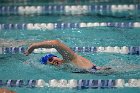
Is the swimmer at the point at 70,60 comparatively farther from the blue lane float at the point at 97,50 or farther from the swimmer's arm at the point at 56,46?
the blue lane float at the point at 97,50

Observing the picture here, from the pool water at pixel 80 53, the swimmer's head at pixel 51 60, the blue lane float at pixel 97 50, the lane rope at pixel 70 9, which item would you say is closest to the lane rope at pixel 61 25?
the pool water at pixel 80 53

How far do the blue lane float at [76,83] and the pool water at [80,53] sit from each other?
0.08 meters

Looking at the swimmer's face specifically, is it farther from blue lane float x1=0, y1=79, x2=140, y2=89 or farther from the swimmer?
blue lane float x1=0, y1=79, x2=140, y2=89

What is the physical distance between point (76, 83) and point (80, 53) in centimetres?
115

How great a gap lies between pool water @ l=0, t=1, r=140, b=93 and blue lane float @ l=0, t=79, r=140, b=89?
0.26ft

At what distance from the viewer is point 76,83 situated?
406 centimetres

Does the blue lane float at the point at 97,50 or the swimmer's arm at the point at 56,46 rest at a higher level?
the swimmer's arm at the point at 56,46

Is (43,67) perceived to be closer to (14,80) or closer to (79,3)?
(14,80)

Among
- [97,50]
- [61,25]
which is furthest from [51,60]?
[61,25]

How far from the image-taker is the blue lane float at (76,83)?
4.02 meters

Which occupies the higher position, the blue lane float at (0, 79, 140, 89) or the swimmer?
the swimmer

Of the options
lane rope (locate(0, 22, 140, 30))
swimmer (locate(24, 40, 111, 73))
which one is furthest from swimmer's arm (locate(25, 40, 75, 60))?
lane rope (locate(0, 22, 140, 30))

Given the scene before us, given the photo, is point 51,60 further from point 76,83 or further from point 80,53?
point 80,53

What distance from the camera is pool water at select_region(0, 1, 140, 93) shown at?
4.26 meters
